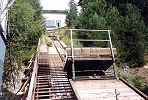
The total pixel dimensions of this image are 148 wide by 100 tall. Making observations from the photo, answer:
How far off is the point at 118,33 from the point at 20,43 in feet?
45.0

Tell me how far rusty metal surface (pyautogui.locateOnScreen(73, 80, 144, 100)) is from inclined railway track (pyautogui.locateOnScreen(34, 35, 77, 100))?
484 mm

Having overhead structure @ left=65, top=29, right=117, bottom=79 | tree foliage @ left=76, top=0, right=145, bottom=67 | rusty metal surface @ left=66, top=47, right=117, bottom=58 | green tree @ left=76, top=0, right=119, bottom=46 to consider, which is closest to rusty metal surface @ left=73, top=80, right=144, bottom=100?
overhead structure @ left=65, top=29, right=117, bottom=79

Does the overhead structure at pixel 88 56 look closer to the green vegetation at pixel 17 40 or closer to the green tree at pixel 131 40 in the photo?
the green vegetation at pixel 17 40

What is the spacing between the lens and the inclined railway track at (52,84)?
12.2 meters

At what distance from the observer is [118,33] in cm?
3494

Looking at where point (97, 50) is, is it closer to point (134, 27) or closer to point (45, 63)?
point (45, 63)

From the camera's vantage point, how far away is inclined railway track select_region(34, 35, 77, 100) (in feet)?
40.0

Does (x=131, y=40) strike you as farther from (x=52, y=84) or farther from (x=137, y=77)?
(x=52, y=84)

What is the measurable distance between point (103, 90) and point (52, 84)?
2617 millimetres

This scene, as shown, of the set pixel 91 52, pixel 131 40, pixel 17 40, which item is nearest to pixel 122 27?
pixel 131 40

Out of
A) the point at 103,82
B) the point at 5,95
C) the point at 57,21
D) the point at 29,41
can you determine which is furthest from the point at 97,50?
the point at 57,21

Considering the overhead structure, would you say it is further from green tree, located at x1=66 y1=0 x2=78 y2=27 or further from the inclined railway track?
green tree, located at x1=66 y1=0 x2=78 y2=27

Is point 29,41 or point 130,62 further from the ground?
point 29,41

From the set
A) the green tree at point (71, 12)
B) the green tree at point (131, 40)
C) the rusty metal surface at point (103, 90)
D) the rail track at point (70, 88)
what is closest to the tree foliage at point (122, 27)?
the green tree at point (131, 40)
